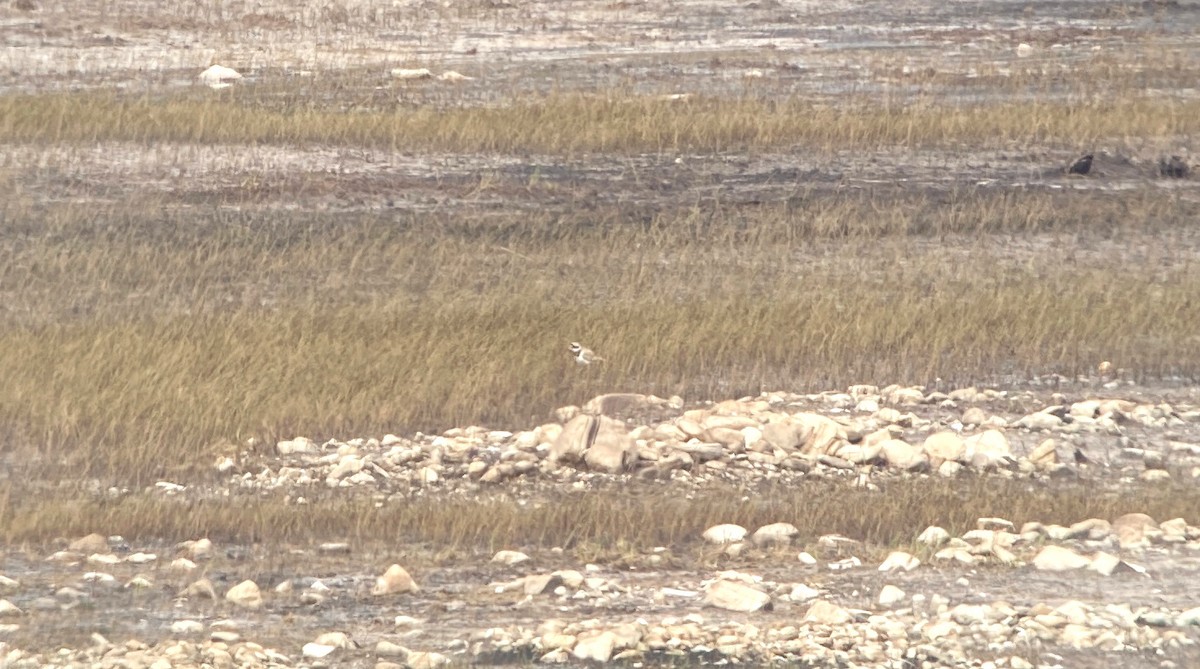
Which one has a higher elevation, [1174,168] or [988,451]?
[1174,168]

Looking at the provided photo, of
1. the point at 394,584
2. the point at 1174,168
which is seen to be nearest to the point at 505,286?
the point at 394,584

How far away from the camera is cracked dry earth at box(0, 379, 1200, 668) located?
19.1 ft

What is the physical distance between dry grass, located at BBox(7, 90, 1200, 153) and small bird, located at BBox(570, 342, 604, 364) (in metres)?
5.66

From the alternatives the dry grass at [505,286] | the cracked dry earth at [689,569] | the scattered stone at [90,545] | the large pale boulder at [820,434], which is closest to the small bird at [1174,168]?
the dry grass at [505,286]

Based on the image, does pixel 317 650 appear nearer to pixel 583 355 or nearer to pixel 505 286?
pixel 583 355

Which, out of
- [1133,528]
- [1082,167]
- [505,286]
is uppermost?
[1082,167]

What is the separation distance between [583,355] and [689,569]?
322 cm

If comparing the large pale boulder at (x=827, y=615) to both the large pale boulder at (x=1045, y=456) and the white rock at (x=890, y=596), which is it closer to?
the white rock at (x=890, y=596)

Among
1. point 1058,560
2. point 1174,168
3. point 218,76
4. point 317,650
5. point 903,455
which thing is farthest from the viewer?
point 218,76

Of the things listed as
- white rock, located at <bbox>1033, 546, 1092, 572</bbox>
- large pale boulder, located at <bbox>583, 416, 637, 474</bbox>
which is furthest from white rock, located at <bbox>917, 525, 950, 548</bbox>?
large pale boulder, located at <bbox>583, 416, 637, 474</bbox>

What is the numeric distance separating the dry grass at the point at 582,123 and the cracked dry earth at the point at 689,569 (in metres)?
6.75

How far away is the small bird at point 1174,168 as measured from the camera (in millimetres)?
15203

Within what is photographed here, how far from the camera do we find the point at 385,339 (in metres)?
10.2

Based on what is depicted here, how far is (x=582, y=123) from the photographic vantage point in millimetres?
15930
